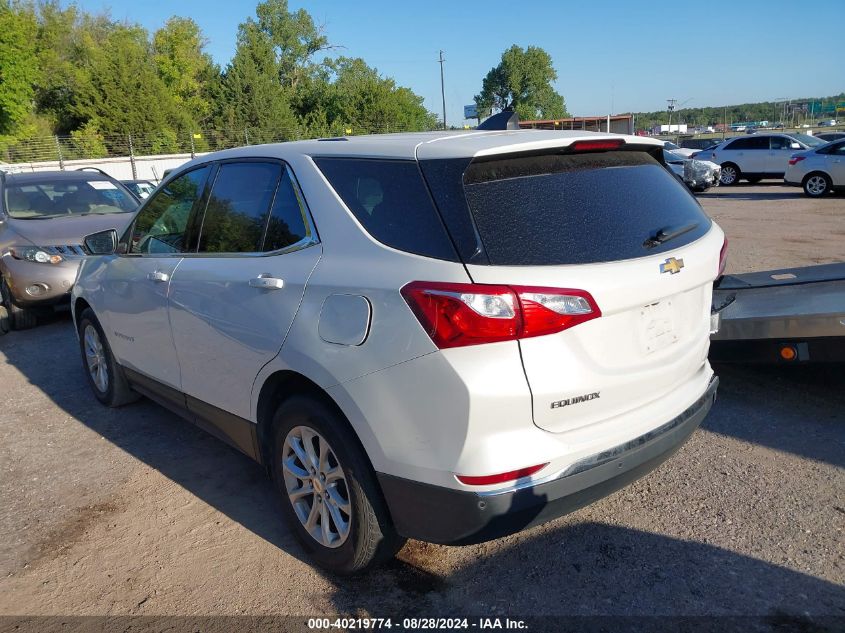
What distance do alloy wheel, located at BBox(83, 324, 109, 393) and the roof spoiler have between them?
3290 millimetres

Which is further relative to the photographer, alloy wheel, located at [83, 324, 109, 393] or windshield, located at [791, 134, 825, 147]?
windshield, located at [791, 134, 825, 147]

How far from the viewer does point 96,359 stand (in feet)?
17.3

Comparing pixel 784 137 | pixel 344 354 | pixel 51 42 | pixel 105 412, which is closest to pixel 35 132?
pixel 51 42

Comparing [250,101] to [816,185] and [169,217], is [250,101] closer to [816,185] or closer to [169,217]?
[816,185]

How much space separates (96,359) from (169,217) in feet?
5.58

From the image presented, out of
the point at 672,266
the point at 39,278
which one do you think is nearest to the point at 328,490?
the point at 672,266

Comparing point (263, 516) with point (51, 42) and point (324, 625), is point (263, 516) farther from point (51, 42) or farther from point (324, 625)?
point (51, 42)

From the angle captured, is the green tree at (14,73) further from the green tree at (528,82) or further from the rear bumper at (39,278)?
the green tree at (528,82)

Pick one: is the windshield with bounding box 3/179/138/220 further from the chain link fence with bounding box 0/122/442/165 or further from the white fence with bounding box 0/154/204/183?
the white fence with bounding box 0/154/204/183

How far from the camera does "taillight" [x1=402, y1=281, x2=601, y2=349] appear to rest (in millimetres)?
2316

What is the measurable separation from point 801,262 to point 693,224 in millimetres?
7504

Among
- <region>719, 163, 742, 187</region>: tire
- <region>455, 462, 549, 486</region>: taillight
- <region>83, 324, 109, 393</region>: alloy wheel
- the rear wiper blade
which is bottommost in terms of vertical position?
<region>719, 163, 742, 187</region>: tire

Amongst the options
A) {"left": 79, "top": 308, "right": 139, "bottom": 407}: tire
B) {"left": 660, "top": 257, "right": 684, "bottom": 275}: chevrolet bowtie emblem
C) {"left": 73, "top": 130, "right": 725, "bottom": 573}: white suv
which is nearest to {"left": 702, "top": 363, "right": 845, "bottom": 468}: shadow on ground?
{"left": 73, "top": 130, "right": 725, "bottom": 573}: white suv

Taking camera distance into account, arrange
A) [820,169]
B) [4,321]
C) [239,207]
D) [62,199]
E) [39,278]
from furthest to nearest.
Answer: [820,169] → [62,199] → [4,321] → [39,278] → [239,207]
